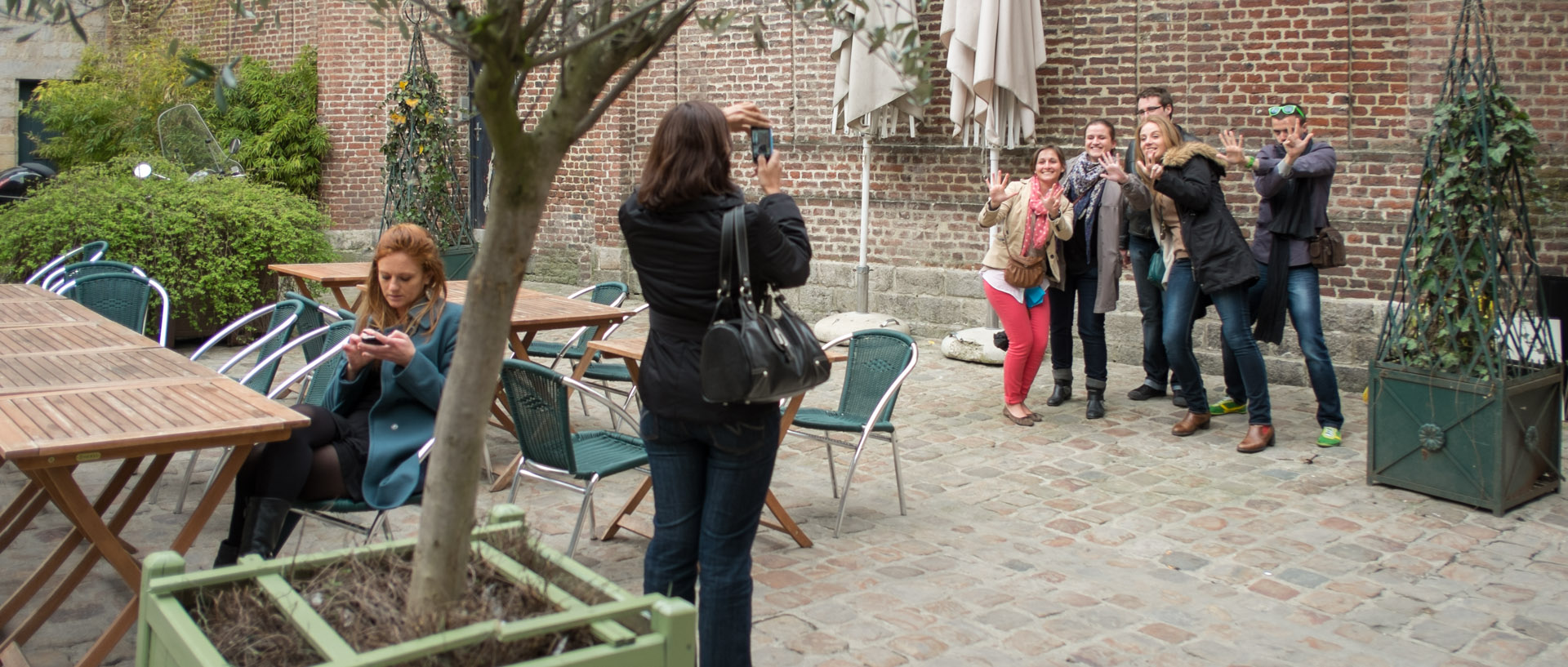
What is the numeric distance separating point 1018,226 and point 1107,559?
8.95 ft

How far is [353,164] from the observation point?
1591cm

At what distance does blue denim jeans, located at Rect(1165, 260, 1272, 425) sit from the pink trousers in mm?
730

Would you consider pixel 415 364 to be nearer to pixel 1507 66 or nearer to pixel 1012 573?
pixel 1012 573

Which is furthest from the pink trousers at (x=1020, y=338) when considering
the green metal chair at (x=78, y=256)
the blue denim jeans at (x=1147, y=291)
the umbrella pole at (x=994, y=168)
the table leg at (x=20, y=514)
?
the green metal chair at (x=78, y=256)

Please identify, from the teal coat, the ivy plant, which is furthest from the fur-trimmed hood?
the teal coat

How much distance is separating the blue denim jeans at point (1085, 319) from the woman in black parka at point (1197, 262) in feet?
2.17

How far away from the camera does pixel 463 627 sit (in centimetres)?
242

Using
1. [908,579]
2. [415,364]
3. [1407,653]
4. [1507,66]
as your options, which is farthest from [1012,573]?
[1507,66]

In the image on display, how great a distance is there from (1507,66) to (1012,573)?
5.16 metres

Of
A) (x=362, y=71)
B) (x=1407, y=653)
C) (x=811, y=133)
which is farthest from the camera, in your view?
(x=362, y=71)

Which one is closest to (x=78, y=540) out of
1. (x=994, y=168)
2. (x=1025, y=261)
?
(x=1025, y=261)

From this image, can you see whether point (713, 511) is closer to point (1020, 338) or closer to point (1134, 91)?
point (1020, 338)

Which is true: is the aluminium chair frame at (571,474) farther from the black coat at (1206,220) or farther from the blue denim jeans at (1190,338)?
the blue denim jeans at (1190,338)

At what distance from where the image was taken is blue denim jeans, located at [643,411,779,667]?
3.36 m
